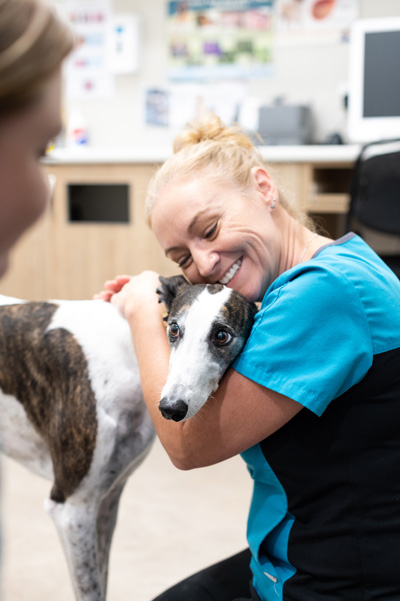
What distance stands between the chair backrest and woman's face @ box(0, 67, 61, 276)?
214 cm

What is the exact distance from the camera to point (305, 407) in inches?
35.1

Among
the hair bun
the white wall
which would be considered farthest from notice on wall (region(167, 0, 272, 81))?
the hair bun

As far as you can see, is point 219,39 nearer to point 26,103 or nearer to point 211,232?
point 211,232

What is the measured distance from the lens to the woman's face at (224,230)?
41.4 inches

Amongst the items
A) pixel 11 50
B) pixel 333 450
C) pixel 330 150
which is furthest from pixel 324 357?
pixel 330 150

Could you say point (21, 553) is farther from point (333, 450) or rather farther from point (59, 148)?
point (59, 148)

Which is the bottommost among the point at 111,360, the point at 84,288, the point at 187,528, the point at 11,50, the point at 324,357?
the point at 187,528

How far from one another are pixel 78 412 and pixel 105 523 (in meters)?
0.29

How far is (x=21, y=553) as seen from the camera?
181 centimetres

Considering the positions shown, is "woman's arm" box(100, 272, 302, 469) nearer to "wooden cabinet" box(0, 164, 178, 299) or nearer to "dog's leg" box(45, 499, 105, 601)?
"dog's leg" box(45, 499, 105, 601)

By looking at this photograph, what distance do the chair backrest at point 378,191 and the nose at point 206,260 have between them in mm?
1487

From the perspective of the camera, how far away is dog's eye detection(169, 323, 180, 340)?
37.0 inches

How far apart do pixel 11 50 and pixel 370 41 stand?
2977 mm

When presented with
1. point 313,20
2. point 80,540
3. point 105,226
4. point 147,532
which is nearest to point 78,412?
point 80,540
